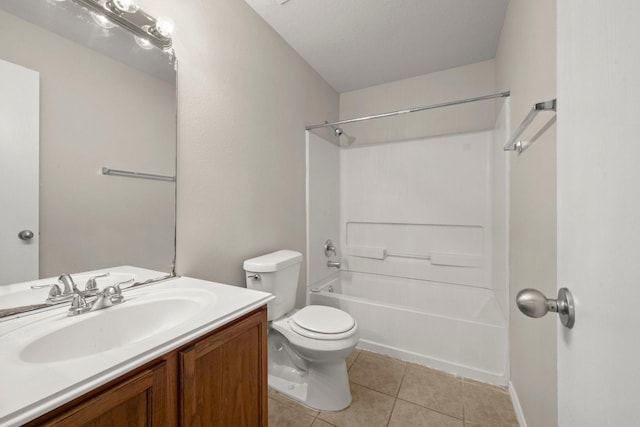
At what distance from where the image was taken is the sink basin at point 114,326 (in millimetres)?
721

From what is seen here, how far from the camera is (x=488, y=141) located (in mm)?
2244

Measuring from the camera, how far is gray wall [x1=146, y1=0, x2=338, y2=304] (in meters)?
1.29

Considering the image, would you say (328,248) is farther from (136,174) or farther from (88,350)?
(88,350)

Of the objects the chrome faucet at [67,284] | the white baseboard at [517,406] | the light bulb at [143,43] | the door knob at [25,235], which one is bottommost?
the white baseboard at [517,406]

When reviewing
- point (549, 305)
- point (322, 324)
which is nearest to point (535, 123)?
point (549, 305)

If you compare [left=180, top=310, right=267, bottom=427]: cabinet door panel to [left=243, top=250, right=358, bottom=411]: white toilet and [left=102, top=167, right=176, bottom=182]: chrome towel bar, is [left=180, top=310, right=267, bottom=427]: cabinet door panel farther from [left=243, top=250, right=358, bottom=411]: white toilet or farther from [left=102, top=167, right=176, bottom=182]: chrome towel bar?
[left=102, top=167, right=176, bottom=182]: chrome towel bar

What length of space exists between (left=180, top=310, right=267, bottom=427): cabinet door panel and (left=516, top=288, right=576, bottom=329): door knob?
815mm

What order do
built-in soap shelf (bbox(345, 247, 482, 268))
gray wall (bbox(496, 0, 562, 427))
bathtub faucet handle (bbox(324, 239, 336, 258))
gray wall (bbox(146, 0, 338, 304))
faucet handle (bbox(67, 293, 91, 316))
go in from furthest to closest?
1. bathtub faucet handle (bbox(324, 239, 336, 258))
2. built-in soap shelf (bbox(345, 247, 482, 268))
3. gray wall (bbox(146, 0, 338, 304))
4. gray wall (bbox(496, 0, 562, 427))
5. faucet handle (bbox(67, 293, 91, 316))

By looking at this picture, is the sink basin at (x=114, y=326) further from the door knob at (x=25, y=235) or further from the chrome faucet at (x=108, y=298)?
the door knob at (x=25, y=235)

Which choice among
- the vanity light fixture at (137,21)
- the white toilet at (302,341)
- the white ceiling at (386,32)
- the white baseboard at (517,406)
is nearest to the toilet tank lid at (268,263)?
the white toilet at (302,341)

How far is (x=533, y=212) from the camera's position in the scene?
3.74 feet

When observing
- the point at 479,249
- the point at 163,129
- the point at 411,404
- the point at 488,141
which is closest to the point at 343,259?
the point at 479,249

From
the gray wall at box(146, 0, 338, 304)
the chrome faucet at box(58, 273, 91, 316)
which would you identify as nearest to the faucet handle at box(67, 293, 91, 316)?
the chrome faucet at box(58, 273, 91, 316)

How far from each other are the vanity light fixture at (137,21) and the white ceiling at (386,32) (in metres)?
0.73
